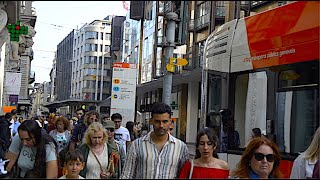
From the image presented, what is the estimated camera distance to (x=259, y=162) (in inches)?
174

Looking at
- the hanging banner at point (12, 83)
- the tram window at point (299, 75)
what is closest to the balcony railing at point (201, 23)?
the tram window at point (299, 75)

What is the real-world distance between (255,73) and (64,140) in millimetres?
4040

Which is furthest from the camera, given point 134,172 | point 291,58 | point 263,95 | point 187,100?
point 187,100

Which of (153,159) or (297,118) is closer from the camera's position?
(153,159)

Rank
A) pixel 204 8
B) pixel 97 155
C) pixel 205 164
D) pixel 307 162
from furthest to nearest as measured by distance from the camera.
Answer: pixel 97 155, pixel 204 8, pixel 307 162, pixel 205 164

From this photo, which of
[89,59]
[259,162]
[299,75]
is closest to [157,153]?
[259,162]

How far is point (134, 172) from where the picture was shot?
5.04 metres

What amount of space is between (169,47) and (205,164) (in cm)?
425

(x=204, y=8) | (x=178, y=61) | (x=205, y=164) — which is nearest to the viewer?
(x=205, y=164)

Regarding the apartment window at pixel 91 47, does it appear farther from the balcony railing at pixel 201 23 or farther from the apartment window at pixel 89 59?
the balcony railing at pixel 201 23

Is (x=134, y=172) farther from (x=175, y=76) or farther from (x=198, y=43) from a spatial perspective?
(x=175, y=76)

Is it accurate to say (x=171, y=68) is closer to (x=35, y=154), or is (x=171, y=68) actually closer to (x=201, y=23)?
(x=201, y=23)

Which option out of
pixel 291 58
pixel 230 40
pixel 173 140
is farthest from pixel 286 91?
pixel 173 140

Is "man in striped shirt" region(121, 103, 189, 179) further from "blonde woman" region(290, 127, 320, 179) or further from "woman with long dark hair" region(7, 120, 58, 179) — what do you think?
"blonde woman" region(290, 127, 320, 179)
